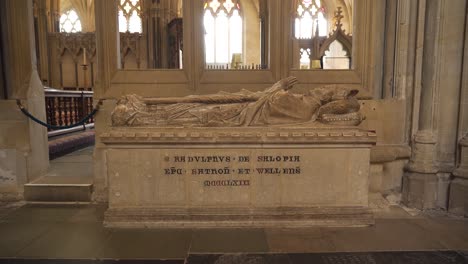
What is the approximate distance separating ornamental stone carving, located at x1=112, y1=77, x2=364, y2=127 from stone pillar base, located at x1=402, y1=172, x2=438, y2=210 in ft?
3.73

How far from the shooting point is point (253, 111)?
10.4 ft

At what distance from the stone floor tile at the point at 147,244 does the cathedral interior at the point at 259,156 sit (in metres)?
0.02

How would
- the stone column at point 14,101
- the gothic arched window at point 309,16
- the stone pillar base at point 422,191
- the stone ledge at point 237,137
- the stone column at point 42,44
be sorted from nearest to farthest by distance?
1. the stone ledge at point 237,137
2. the stone pillar base at point 422,191
3. the stone column at point 14,101
4. the stone column at point 42,44
5. the gothic arched window at point 309,16

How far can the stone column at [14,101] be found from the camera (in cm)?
396

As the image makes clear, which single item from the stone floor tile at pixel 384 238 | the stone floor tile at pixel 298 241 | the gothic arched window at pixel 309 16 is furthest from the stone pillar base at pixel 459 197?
the gothic arched window at pixel 309 16

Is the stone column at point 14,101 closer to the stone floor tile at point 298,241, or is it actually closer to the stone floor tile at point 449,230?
the stone floor tile at point 298,241

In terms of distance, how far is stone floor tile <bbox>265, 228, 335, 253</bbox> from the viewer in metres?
2.61

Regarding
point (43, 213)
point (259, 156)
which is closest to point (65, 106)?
point (43, 213)

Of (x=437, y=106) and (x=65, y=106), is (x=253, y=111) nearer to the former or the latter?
(x=437, y=106)

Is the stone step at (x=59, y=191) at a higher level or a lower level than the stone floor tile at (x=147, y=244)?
higher

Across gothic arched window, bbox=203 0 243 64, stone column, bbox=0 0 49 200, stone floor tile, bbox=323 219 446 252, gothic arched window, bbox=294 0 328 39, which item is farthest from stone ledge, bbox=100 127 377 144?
gothic arched window, bbox=294 0 328 39

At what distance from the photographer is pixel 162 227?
120 inches

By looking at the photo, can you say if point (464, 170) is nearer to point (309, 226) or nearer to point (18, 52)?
point (309, 226)

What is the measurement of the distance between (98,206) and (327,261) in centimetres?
263
